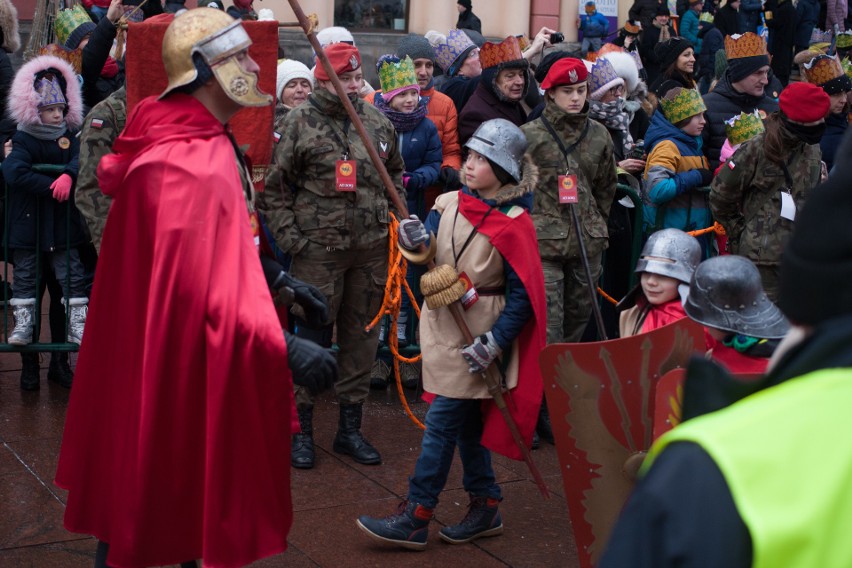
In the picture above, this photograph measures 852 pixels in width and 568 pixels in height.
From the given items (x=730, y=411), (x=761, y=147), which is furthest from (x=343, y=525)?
(x=730, y=411)

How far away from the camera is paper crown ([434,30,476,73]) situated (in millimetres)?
9477

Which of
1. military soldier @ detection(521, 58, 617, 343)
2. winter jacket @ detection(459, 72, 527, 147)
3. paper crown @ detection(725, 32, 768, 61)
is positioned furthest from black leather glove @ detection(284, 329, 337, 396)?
paper crown @ detection(725, 32, 768, 61)

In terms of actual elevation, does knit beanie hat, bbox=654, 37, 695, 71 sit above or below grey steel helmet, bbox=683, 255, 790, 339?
above

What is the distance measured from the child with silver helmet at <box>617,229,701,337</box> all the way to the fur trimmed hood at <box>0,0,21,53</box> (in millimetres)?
6578

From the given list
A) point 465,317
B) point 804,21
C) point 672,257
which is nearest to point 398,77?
point 465,317

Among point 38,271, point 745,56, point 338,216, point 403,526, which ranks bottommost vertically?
point 403,526

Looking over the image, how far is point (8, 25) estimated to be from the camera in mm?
9562

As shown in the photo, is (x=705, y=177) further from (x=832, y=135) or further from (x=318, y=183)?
(x=318, y=183)

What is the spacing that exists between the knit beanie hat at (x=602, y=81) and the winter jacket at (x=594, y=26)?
10.2 metres

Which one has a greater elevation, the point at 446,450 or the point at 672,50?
the point at 672,50

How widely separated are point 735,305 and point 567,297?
2742 millimetres

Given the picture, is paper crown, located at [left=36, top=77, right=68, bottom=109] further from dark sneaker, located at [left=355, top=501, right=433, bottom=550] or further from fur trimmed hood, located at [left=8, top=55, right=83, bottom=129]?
dark sneaker, located at [left=355, top=501, right=433, bottom=550]

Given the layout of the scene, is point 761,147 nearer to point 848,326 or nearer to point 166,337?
point 166,337

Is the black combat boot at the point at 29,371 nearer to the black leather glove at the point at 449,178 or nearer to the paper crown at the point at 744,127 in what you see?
the black leather glove at the point at 449,178
